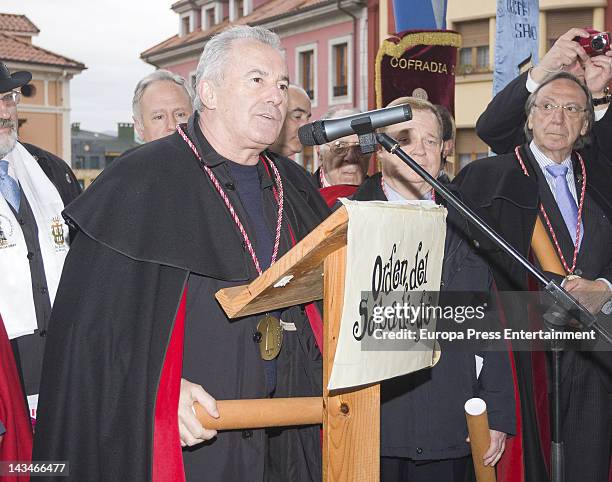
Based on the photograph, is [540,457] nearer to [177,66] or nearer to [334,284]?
[334,284]

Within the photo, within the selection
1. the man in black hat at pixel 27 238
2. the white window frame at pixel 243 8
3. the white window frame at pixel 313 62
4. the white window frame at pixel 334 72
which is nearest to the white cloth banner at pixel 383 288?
the man in black hat at pixel 27 238

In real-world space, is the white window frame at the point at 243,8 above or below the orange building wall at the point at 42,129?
above

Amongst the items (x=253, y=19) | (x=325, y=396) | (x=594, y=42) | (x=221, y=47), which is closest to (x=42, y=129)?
(x=253, y=19)

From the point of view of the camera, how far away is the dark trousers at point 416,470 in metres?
3.11

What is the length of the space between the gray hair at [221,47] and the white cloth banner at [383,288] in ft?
3.05

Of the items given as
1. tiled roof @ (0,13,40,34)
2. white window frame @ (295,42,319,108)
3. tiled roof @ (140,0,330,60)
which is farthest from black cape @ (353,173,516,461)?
tiled roof @ (0,13,40,34)

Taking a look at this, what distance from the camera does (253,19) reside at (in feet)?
94.4

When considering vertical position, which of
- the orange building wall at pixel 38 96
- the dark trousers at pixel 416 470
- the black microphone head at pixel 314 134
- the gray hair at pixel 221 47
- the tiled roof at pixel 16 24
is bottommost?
the dark trousers at pixel 416 470

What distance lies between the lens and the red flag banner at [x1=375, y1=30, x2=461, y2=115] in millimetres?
4926

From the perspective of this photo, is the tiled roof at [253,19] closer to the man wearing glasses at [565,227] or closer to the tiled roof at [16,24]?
the tiled roof at [16,24]

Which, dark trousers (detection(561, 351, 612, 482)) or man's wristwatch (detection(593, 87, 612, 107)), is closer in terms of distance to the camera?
dark trousers (detection(561, 351, 612, 482))

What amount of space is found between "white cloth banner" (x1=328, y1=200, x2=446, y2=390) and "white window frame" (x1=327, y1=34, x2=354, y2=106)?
2279cm

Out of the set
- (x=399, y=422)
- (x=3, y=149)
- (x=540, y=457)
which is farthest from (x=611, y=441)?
(x=3, y=149)

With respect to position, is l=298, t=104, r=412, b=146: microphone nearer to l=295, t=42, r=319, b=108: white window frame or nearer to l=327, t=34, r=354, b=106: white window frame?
l=327, t=34, r=354, b=106: white window frame
